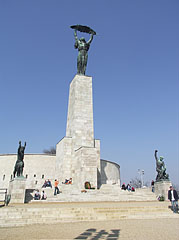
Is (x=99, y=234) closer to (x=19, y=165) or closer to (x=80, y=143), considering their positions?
(x=19, y=165)

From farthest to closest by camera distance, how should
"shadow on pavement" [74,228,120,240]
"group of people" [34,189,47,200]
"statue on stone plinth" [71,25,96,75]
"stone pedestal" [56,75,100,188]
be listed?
1. "statue on stone plinth" [71,25,96,75]
2. "stone pedestal" [56,75,100,188]
3. "group of people" [34,189,47,200]
4. "shadow on pavement" [74,228,120,240]

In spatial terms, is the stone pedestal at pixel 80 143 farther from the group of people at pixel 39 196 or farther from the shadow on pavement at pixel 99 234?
the shadow on pavement at pixel 99 234

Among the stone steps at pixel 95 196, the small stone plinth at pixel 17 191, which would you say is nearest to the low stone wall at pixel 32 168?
the stone steps at pixel 95 196

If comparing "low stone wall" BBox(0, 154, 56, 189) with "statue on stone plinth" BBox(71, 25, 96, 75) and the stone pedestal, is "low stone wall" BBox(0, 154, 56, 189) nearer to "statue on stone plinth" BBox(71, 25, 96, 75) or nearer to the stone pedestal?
the stone pedestal

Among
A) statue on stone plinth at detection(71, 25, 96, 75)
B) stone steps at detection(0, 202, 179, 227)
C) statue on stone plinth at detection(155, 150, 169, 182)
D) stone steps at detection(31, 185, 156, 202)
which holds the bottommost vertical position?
stone steps at detection(31, 185, 156, 202)

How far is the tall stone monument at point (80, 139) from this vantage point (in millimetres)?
19797

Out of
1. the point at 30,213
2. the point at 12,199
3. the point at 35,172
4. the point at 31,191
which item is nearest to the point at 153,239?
the point at 30,213

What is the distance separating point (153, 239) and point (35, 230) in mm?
3746

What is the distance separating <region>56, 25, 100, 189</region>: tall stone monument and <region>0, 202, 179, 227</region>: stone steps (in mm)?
9345

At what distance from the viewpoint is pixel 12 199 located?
44.5ft

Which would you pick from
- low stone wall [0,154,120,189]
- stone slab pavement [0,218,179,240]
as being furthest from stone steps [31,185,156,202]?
low stone wall [0,154,120,189]

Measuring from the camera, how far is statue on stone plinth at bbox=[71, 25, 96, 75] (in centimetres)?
2569

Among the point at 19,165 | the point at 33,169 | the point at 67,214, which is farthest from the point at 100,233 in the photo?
the point at 33,169

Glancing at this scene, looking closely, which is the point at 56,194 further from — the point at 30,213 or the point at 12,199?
the point at 30,213
